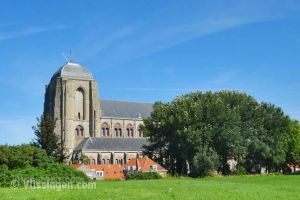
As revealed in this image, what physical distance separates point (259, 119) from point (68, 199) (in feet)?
185

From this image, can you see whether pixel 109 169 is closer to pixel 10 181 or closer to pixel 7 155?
pixel 7 155

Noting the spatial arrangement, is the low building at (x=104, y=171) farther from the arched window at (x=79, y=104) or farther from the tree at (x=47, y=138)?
the arched window at (x=79, y=104)

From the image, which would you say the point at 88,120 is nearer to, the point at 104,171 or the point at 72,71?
the point at 72,71

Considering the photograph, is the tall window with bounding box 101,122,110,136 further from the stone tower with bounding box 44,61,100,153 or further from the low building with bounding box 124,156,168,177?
the low building with bounding box 124,156,168,177

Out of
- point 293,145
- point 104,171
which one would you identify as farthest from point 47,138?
point 293,145

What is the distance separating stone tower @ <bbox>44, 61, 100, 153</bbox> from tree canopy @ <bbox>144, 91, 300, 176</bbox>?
30.9 metres

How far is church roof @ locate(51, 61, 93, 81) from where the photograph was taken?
106 metres

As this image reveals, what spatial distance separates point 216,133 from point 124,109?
51.3m

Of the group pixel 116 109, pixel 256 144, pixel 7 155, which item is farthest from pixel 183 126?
pixel 116 109

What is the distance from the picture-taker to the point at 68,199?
2155 cm

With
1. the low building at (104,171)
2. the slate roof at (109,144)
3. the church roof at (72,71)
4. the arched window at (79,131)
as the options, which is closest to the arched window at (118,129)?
the slate roof at (109,144)

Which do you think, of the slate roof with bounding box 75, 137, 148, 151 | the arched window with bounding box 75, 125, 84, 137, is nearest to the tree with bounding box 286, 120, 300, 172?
the slate roof with bounding box 75, 137, 148, 151

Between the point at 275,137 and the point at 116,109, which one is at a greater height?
the point at 116,109

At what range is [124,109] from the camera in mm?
116688
